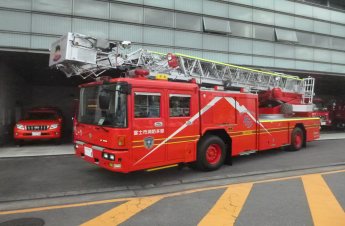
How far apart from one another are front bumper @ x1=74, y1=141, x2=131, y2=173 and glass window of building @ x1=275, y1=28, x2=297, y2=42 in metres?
17.1

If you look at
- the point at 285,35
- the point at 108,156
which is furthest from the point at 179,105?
Answer: the point at 285,35

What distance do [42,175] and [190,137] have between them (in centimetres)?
404

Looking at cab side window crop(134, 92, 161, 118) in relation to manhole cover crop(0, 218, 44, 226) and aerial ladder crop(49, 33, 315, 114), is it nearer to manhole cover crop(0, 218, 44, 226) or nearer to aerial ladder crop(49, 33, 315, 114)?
aerial ladder crop(49, 33, 315, 114)

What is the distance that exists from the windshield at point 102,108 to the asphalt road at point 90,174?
149cm

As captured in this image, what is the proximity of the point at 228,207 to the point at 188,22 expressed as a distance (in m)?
14.1

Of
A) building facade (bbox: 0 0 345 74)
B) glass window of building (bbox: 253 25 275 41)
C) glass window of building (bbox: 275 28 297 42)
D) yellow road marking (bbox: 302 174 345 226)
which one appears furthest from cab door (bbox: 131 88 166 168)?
glass window of building (bbox: 275 28 297 42)

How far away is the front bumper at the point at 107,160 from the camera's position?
704cm

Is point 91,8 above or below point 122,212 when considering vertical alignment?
above

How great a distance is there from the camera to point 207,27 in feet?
62.1

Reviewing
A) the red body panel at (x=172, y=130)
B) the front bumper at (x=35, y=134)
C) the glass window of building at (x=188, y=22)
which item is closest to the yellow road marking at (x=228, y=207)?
the red body panel at (x=172, y=130)

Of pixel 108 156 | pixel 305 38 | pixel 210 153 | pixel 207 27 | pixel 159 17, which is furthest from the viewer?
pixel 305 38

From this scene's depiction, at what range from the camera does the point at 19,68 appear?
60.1 feet

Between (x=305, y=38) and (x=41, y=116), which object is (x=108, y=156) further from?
(x=305, y=38)

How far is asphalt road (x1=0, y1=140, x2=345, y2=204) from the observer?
7.36 metres
